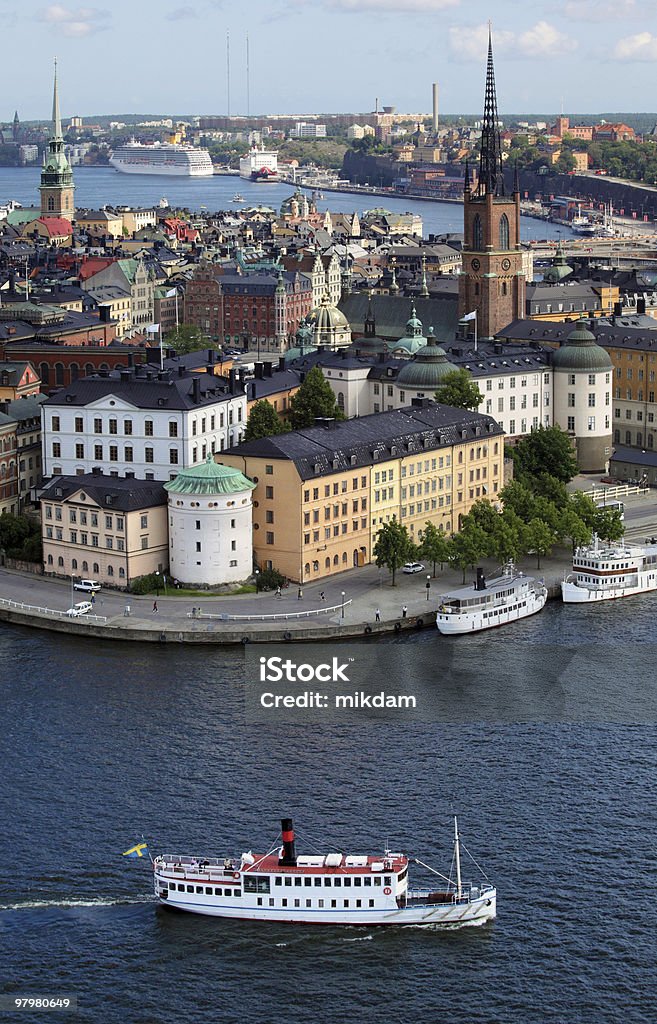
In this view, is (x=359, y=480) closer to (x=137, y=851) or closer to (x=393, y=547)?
(x=393, y=547)

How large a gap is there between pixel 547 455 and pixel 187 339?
3634 cm

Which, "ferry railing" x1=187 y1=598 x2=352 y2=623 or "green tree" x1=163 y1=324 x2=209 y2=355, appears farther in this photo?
"green tree" x1=163 y1=324 x2=209 y2=355

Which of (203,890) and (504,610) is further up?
(504,610)

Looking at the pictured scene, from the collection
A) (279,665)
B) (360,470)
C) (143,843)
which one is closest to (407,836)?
(143,843)

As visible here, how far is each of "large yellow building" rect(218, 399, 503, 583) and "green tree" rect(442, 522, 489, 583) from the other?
8.92 feet

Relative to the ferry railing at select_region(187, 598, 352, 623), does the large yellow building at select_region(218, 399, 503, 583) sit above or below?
above

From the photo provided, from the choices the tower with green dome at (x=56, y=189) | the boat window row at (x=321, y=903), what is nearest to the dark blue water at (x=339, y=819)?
the boat window row at (x=321, y=903)

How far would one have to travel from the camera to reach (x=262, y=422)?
6500 cm

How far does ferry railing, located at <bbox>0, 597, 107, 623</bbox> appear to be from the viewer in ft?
176

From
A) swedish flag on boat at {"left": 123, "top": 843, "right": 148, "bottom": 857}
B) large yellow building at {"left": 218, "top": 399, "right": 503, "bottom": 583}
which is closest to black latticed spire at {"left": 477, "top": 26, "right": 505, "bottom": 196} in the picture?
large yellow building at {"left": 218, "top": 399, "right": 503, "bottom": 583}

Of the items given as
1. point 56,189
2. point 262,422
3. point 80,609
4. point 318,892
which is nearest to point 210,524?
point 80,609

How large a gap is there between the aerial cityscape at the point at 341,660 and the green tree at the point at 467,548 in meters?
0.13

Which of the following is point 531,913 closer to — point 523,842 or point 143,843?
point 523,842

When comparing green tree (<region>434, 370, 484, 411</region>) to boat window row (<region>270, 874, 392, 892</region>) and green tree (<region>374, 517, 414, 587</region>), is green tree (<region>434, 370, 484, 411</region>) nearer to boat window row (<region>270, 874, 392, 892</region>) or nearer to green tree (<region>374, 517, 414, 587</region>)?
green tree (<region>374, 517, 414, 587</region>)
